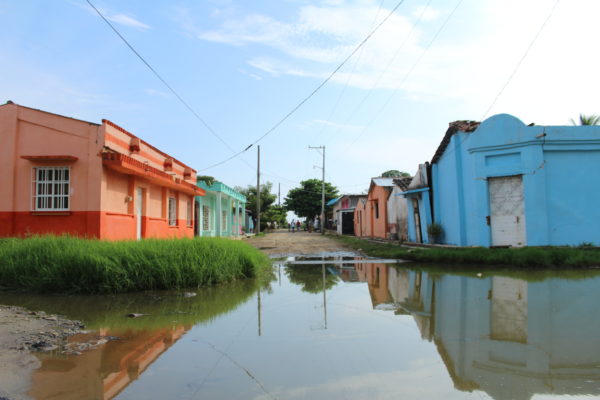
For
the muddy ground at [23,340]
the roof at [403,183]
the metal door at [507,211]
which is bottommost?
the muddy ground at [23,340]

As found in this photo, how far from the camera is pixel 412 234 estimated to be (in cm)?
2258

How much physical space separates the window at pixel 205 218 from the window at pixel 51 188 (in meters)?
15.9

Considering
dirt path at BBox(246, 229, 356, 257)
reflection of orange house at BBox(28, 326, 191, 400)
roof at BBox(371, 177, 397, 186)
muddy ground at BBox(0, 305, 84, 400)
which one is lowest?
reflection of orange house at BBox(28, 326, 191, 400)

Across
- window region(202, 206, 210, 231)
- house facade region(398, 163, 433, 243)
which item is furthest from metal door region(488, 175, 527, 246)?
window region(202, 206, 210, 231)

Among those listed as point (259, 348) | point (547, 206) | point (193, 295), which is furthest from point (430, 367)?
point (547, 206)

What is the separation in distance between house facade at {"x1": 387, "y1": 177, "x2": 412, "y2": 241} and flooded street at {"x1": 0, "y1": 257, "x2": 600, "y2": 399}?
15094mm

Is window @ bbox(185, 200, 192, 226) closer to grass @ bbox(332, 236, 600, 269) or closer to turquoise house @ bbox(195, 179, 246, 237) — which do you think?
turquoise house @ bbox(195, 179, 246, 237)

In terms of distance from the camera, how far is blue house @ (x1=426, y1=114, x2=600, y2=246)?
1502 centimetres

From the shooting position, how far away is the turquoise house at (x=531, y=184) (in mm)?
15016

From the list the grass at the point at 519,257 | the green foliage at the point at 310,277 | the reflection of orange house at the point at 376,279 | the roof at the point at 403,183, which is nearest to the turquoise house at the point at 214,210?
the roof at the point at 403,183

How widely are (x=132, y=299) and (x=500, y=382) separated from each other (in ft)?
21.0

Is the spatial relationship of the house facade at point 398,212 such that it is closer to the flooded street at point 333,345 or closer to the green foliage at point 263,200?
the flooded street at point 333,345

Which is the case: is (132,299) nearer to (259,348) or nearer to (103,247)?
(103,247)

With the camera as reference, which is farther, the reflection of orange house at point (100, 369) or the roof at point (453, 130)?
the roof at point (453, 130)
